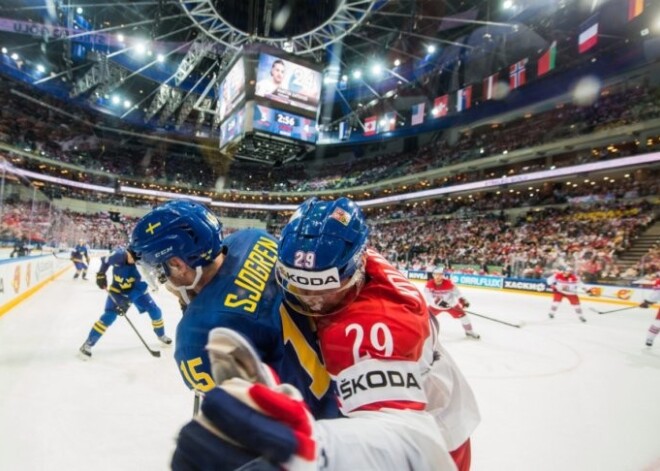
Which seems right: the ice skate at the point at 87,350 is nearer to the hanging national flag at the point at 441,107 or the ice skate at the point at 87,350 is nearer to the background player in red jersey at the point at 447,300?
the background player in red jersey at the point at 447,300

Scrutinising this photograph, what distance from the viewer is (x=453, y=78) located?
81.8 ft

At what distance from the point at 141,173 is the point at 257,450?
44587mm

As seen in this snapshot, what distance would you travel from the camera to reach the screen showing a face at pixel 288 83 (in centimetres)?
1170

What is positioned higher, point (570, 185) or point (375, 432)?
point (570, 185)

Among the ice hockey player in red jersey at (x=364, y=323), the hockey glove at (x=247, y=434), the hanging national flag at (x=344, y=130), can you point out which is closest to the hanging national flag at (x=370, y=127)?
the hanging national flag at (x=344, y=130)

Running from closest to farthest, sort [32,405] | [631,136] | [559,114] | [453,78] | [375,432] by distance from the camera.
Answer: [375,432] < [32,405] < [631,136] < [559,114] < [453,78]

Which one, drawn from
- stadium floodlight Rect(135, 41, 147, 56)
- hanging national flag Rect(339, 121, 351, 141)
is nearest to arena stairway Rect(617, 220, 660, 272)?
hanging national flag Rect(339, 121, 351, 141)

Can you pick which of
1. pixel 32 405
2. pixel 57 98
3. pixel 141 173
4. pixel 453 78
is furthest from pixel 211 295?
pixel 141 173

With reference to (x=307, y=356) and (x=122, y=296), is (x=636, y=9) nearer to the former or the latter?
(x=307, y=356)

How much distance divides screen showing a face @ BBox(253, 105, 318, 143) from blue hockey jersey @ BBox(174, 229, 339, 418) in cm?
1088

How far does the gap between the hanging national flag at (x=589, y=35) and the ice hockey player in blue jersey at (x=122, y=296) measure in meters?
20.0

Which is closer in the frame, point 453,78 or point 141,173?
point 453,78

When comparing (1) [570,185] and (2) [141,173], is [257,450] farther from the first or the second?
(2) [141,173]

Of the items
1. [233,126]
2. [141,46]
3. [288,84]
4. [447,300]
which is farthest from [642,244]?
[141,46]
